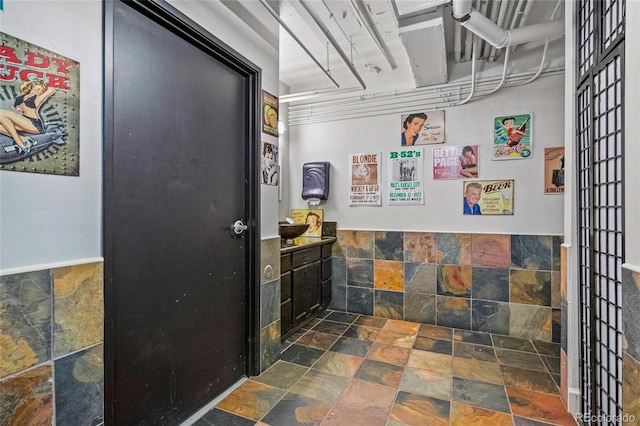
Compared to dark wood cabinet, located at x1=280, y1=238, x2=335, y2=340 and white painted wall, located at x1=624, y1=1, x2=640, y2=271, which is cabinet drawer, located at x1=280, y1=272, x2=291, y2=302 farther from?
white painted wall, located at x1=624, y1=1, x2=640, y2=271

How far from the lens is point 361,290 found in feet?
10.7

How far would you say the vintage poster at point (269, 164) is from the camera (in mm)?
2111

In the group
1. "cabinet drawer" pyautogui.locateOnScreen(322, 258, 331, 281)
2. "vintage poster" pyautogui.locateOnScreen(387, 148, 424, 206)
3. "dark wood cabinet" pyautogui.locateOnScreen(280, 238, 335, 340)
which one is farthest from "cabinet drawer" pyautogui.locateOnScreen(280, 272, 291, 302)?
"vintage poster" pyautogui.locateOnScreen(387, 148, 424, 206)

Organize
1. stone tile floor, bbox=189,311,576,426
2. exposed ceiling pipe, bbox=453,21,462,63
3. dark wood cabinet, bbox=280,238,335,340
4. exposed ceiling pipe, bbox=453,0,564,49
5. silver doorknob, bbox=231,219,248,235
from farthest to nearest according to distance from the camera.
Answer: dark wood cabinet, bbox=280,238,335,340
exposed ceiling pipe, bbox=453,21,462,63
exposed ceiling pipe, bbox=453,0,564,49
silver doorknob, bbox=231,219,248,235
stone tile floor, bbox=189,311,576,426

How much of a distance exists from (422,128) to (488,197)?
918 mm

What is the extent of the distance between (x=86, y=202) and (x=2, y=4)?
64 cm

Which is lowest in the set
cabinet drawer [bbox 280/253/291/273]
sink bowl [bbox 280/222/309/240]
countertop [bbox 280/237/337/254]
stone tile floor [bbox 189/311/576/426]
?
stone tile floor [bbox 189/311/576/426]

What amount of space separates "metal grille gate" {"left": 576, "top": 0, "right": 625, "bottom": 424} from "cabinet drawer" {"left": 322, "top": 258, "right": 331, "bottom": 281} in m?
2.11

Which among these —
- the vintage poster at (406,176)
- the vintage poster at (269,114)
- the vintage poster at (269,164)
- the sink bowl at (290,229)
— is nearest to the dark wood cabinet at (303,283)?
the sink bowl at (290,229)

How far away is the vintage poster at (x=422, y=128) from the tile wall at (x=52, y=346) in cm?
280

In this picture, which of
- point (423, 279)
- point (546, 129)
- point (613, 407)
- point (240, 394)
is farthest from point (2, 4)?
point (546, 129)

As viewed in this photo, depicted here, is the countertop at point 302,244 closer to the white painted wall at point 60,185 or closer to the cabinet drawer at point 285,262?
the cabinet drawer at point 285,262

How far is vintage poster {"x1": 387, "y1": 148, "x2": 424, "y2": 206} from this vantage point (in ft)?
10.1

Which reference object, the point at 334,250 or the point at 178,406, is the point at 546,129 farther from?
the point at 178,406
